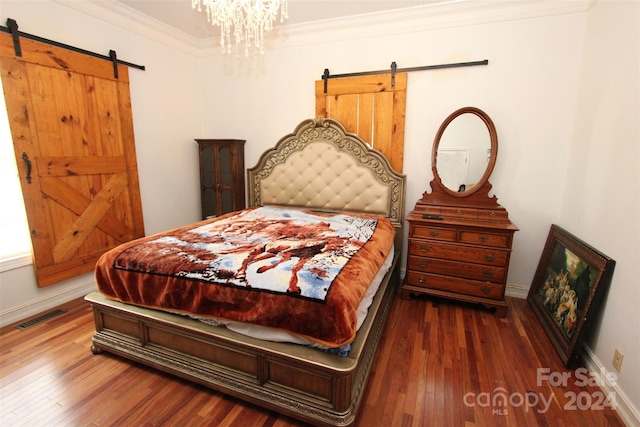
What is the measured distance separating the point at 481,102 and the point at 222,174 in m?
3.00

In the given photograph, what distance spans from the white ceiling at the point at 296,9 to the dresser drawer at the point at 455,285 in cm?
251

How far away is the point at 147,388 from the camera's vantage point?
1810 millimetres

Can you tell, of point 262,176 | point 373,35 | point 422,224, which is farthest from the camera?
point 262,176

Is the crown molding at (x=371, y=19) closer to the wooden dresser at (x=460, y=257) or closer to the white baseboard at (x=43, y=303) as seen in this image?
the wooden dresser at (x=460, y=257)

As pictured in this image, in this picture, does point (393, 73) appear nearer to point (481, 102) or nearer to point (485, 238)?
point (481, 102)

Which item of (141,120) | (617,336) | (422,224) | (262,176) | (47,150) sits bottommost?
(617,336)

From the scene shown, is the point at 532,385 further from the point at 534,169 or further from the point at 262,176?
the point at 262,176

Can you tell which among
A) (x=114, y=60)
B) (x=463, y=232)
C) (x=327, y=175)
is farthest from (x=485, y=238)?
(x=114, y=60)

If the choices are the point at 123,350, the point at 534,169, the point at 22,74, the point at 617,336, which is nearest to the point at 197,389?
the point at 123,350

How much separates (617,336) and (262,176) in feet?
10.8

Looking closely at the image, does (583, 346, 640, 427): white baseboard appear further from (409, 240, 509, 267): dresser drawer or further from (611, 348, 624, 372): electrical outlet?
(409, 240, 509, 267): dresser drawer

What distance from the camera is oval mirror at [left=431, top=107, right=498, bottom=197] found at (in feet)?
9.20

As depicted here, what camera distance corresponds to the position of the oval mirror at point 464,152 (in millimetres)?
2803

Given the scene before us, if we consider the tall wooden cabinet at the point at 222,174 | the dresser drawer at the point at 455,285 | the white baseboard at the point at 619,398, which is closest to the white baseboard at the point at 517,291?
the dresser drawer at the point at 455,285
